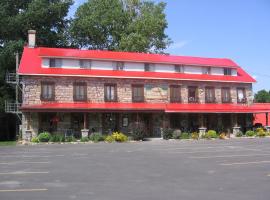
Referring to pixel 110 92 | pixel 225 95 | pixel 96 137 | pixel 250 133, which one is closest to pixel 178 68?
pixel 225 95

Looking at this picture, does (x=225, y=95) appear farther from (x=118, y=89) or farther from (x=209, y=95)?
(x=118, y=89)

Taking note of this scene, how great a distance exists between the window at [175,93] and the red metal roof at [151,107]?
1.73 ft

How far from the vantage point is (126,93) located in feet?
127

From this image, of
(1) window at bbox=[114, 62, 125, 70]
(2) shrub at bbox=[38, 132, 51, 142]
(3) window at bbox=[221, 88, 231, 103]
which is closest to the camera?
(2) shrub at bbox=[38, 132, 51, 142]

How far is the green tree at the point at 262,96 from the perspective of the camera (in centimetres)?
8294

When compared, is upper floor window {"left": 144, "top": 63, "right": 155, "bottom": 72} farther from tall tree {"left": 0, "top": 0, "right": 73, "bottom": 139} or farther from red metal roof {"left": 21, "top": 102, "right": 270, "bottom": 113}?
tall tree {"left": 0, "top": 0, "right": 73, "bottom": 139}

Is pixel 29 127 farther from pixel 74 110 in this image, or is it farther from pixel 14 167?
pixel 14 167

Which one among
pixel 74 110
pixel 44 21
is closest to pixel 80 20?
pixel 44 21

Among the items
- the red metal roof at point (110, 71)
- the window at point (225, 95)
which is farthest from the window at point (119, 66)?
the window at point (225, 95)

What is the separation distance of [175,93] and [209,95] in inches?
155

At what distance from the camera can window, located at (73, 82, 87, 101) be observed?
36875 millimetres

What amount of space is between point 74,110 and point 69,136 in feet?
7.53

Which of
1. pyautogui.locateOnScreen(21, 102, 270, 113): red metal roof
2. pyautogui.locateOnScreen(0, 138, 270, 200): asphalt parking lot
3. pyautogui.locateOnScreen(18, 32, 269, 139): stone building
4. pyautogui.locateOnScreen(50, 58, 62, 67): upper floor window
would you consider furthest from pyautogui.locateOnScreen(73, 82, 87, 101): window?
pyautogui.locateOnScreen(0, 138, 270, 200): asphalt parking lot

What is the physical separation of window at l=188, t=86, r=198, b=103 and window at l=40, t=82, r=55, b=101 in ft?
44.3
